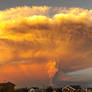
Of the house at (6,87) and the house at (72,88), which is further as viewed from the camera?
the house at (72,88)

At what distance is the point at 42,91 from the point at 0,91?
3314cm

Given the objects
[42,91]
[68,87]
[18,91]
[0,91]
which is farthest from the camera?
[18,91]

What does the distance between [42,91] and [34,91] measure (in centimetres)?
776

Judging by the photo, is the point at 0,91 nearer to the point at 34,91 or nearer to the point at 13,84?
the point at 13,84

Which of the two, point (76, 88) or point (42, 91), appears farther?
point (42, 91)

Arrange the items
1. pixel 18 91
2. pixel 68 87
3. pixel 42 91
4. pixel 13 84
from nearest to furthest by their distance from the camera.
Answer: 1. pixel 13 84
2. pixel 68 87
3. pixel 42 91
4. pixel 18 91

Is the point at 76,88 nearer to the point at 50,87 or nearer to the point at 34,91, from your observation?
the point at 34,91

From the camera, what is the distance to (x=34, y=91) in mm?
93750

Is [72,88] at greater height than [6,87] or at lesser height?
greater

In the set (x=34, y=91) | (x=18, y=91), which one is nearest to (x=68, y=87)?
(x=34, y=91)

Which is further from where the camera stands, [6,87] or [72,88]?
[72,88]

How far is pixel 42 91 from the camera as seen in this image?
10062 cm

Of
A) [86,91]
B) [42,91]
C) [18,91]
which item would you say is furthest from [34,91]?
[86,91]

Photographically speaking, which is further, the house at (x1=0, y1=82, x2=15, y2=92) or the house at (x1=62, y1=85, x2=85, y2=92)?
the house at (x1=62, y1=85, x2=85, y2=92)
